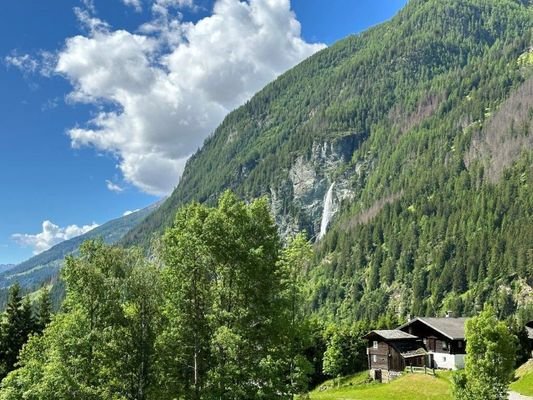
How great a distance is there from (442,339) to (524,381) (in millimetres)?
19414

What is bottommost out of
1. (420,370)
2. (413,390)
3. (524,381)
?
(524,381)

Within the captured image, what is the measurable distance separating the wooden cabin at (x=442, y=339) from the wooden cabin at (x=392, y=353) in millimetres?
1363

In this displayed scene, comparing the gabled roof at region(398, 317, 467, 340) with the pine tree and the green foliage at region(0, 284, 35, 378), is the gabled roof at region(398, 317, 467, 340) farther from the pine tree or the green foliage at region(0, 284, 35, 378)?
the green foliage at region(0, 284, 35, 378)

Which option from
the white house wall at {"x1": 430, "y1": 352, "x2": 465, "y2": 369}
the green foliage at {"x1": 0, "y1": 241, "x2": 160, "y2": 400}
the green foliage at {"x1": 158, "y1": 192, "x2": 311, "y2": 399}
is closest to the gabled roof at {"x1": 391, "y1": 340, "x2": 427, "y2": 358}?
the white house wall at {"x1": 430, "y1": 352, "x2": 465, "y2": 369}

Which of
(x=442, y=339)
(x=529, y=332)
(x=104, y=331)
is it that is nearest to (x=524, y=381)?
(x=442, y=339)

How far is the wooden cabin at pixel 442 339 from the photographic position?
279ft

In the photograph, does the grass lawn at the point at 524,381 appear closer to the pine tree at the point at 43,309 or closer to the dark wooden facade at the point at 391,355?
the dark wooden facade at the point at 391,355

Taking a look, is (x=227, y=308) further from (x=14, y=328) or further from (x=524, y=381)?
(x=524, y=381)

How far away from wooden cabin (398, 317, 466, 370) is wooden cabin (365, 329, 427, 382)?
1363mm

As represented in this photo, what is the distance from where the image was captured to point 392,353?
87.8 meters

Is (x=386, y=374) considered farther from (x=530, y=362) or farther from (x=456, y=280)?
(x=456, y=280)

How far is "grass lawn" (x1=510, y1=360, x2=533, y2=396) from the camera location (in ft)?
209

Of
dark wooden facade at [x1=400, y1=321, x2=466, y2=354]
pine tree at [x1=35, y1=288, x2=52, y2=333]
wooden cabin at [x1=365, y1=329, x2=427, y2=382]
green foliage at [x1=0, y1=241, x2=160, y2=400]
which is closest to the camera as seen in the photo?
green foliage at [x1=0, y1=241, x2=160, y2=400]

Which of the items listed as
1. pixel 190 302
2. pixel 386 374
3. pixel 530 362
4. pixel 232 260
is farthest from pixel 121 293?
pixel 530 362
